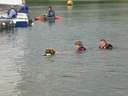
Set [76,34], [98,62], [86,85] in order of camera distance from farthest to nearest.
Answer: [76,34], [98,62], [86,85]

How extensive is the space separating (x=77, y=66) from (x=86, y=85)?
6.18 meters

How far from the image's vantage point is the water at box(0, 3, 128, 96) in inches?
1142

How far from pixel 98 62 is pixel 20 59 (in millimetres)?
5408

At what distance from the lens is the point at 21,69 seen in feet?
116

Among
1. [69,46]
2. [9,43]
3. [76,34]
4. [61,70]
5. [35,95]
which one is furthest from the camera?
[76,34]

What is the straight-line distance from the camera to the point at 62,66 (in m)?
36.2

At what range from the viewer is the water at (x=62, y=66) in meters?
29.0

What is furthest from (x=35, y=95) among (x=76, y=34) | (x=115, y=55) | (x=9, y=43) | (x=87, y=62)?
(x=76, y=34)

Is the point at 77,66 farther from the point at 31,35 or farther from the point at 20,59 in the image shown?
the point at 31,35

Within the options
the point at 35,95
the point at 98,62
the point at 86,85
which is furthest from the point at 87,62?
the point at 35,95

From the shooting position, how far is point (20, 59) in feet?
130

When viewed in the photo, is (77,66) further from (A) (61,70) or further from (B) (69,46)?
(B) (69,46)

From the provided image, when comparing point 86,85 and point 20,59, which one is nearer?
point 86,85

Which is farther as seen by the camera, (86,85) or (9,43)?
(9,43)
